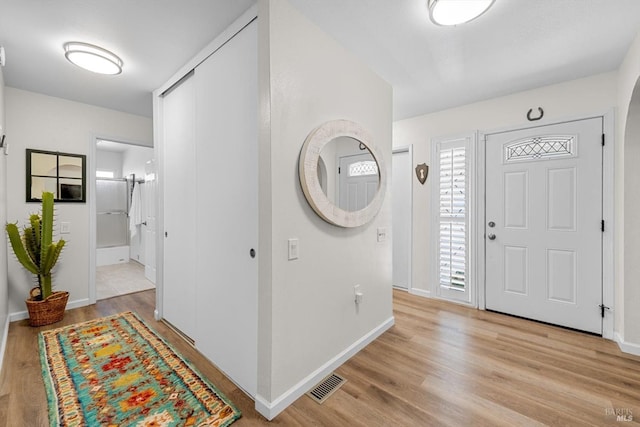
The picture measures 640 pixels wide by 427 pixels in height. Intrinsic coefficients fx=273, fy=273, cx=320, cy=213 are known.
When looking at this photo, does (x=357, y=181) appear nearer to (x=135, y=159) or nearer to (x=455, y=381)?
(x=455, y=381)

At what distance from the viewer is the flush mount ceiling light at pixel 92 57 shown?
82.4 inches

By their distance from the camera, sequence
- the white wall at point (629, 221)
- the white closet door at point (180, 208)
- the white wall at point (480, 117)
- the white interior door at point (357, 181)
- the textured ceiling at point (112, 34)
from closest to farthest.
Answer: the textured ceiling at point (112, 34) → the white interior door at point (357, 181) → the white wall at point (629, 221) → the white closet door at point (180, 208) → the white wall at point (480, 117)

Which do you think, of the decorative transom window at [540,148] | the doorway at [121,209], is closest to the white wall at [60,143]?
the doorway at [121,209]

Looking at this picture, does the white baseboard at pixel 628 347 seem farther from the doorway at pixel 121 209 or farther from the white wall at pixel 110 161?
the white wall at pixel 110 161

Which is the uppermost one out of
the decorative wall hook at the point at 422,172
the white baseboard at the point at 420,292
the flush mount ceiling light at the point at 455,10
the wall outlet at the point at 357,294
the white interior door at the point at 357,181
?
the flush mount ceiling light at the point at 455,10

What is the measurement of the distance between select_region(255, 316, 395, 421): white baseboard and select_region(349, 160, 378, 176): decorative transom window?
54.7 inches

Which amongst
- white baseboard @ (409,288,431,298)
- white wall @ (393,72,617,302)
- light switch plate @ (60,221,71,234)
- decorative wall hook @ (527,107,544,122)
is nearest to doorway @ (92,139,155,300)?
light switch plate @ (60,221,71,234)

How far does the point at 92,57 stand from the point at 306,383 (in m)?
2.93

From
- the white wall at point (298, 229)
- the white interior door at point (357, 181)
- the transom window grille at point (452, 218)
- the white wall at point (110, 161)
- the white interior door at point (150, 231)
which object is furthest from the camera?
the white wall at point (110, 161)

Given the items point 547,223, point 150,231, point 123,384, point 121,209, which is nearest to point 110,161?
point 121,209

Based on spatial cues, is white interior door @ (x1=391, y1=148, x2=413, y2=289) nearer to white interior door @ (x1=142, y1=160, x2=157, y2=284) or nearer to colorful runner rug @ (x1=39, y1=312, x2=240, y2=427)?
colorful runner rug @ (x1=39, y1=312, x2=240, y2=427)

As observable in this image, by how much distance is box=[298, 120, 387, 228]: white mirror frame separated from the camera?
1.71m

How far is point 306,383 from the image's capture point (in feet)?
5.80

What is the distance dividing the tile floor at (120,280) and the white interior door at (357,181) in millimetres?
3589
